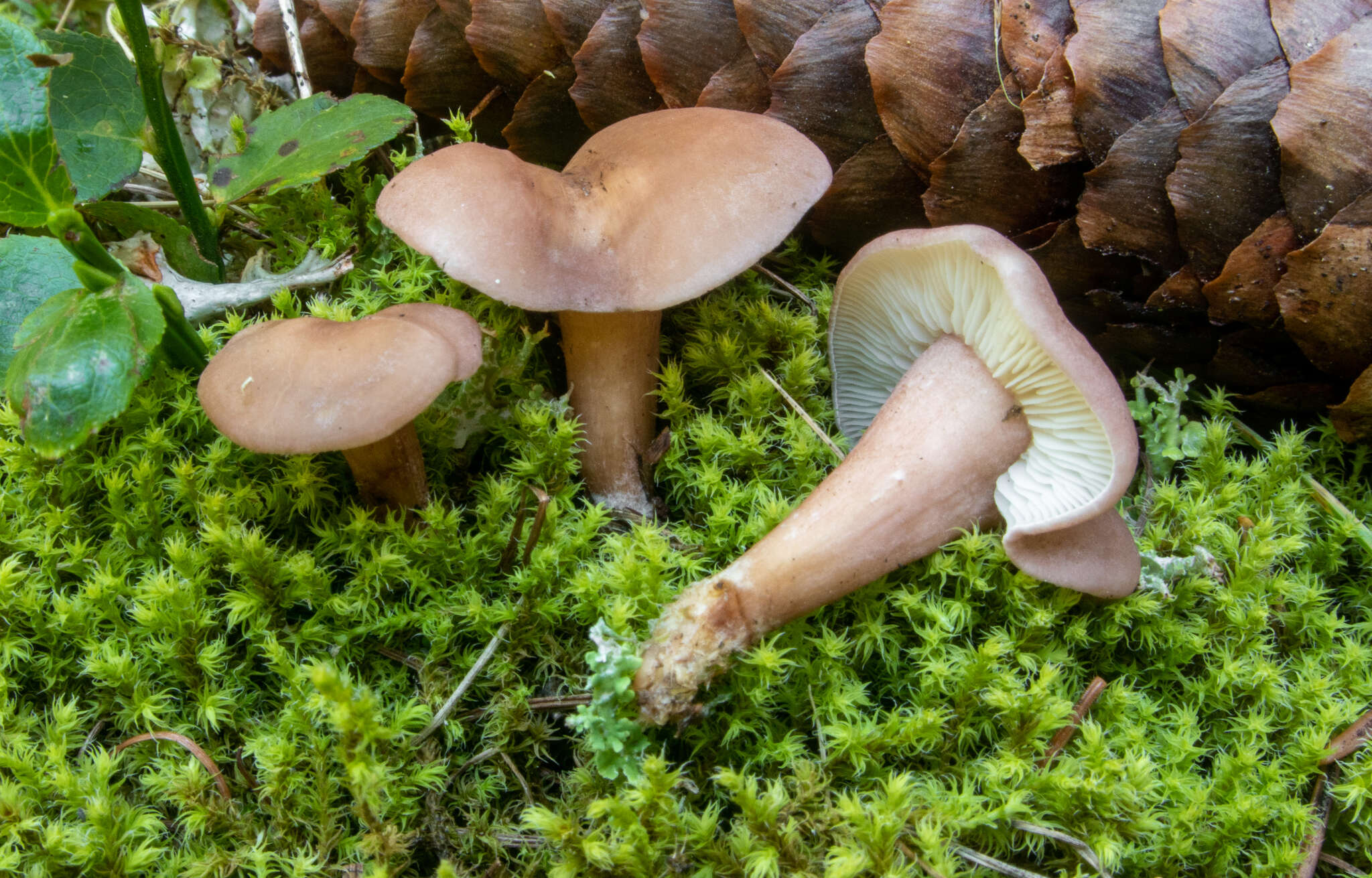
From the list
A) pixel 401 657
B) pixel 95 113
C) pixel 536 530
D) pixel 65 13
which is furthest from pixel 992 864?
pixel 65 13

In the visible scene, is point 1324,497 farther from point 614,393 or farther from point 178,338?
point 178,338

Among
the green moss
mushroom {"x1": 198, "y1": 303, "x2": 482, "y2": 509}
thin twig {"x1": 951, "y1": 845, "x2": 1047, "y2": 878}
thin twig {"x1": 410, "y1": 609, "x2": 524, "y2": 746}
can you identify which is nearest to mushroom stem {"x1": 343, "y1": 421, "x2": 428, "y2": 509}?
the green moss

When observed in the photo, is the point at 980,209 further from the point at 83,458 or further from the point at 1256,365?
the point at 83,458

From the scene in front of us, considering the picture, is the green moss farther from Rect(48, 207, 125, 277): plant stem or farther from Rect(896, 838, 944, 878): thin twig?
Rect(48, 207, 125, 277): plant stem

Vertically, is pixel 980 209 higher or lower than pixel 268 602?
higher

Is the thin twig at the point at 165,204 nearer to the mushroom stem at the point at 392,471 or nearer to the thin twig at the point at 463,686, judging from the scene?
the mushroom stem at the point at 392,471

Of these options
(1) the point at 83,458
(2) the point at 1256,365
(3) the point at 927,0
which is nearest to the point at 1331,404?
(2) the point at 1256,365
